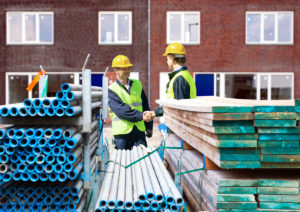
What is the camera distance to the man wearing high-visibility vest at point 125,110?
220 inches

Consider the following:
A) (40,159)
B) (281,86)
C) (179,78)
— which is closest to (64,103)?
(40,159)

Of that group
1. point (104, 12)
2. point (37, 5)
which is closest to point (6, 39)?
point (37, 5)

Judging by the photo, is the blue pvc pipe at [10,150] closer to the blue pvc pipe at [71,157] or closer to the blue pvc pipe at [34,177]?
the blue pvc pipe at [34,177]

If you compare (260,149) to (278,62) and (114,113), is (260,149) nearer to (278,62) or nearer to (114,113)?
(114,113)

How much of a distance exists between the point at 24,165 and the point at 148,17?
16.8 meters

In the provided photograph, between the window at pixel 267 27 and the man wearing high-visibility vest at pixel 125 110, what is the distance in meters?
14.6

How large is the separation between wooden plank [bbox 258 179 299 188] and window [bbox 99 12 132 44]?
52.8 ft

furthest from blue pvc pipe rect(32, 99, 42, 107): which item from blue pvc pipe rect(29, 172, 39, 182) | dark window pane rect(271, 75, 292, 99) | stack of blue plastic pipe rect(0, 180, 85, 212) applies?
dark window pane rect(271, 75, 292, 99)

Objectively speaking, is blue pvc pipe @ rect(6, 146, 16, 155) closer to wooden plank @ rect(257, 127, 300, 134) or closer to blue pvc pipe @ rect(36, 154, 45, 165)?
blue pvc pipe @ rect(36, 154, 45, 165)

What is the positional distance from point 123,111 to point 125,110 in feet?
0.13

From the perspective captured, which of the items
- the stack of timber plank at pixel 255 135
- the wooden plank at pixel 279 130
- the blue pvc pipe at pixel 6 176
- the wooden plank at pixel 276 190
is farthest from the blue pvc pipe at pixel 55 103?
the wooden plank at pixel 276 190

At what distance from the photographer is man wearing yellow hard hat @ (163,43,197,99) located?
5238 mm

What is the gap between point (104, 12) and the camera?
1861 centimetres

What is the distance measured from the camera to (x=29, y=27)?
18.8 meters
